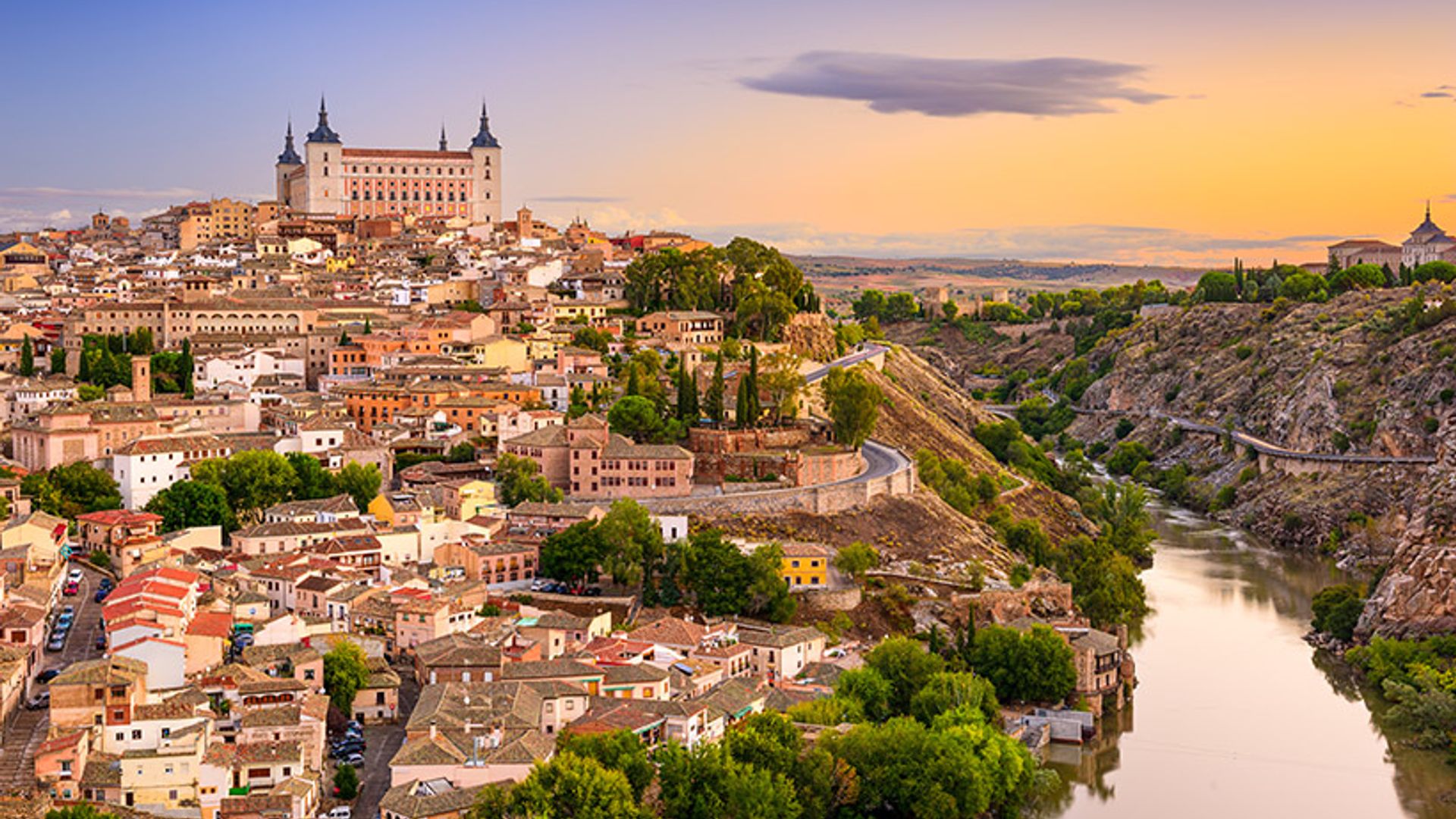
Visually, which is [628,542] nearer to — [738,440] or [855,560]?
[855,560]

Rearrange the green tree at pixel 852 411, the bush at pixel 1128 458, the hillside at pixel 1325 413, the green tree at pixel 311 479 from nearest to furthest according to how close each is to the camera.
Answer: the green tree at pixel 311 479
the green tree at pixel 852 411
the hillside at pixel 1325 413
the bush at pixel 1128 458

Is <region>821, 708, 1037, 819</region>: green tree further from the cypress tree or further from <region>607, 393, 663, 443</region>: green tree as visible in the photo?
the cypress tree

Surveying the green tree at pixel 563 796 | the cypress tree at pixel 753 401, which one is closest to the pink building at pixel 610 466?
the cypress tree at pixel 753 401

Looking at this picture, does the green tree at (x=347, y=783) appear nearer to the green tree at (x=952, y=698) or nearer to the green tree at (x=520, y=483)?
the green tree at (x=952, y=698)

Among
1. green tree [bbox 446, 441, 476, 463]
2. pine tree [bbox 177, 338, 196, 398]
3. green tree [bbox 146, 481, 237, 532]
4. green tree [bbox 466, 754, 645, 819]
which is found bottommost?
green tree [bbox 466, 754, 645, 819]

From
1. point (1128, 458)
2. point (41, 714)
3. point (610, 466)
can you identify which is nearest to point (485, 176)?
point (1128, 458)

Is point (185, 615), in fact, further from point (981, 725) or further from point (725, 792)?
point (981, 725)

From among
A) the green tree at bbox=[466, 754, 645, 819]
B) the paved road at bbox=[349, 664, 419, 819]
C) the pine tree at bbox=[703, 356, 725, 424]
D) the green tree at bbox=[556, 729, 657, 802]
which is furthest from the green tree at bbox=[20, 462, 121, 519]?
the green tree at bbox=[466, 754, 645, 819]
